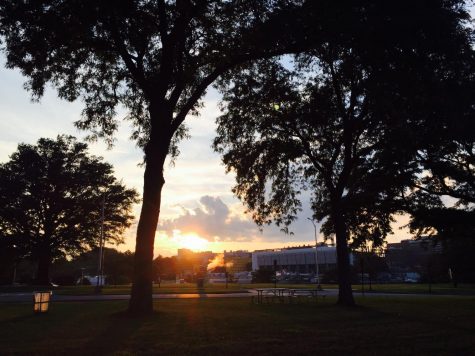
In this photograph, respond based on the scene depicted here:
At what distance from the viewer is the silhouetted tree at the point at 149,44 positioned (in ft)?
51.9

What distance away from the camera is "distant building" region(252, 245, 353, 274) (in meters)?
136

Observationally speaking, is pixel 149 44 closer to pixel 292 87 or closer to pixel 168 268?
pixel 292 87

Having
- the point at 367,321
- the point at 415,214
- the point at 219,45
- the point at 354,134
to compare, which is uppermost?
the point at 219,45

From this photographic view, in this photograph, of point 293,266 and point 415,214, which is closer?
point 415,214

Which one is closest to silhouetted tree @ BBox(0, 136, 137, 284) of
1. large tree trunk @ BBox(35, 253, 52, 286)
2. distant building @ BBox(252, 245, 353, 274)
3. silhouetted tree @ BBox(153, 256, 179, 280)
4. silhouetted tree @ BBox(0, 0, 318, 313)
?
large tree trunk @ BBox(35, 253, 52, 286)

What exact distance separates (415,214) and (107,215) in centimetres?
3553

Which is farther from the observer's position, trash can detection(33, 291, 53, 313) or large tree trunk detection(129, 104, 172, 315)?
trash can detection(33, 291, 53, 313)

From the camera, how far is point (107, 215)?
5369 centimetres

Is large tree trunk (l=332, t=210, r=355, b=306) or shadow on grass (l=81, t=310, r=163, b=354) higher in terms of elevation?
large tree trunk (l=332, t=210, r=355, b=306)

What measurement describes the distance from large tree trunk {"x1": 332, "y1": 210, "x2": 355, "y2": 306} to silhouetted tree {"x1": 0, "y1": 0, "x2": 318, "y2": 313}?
10016 millimetres

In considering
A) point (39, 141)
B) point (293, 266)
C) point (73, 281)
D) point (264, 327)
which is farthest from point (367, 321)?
point (293, 266)

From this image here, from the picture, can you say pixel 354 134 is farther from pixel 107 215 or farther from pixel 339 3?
pixel 107 215

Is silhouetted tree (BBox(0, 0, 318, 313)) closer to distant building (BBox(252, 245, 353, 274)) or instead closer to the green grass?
the green grass

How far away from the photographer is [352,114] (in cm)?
2333
